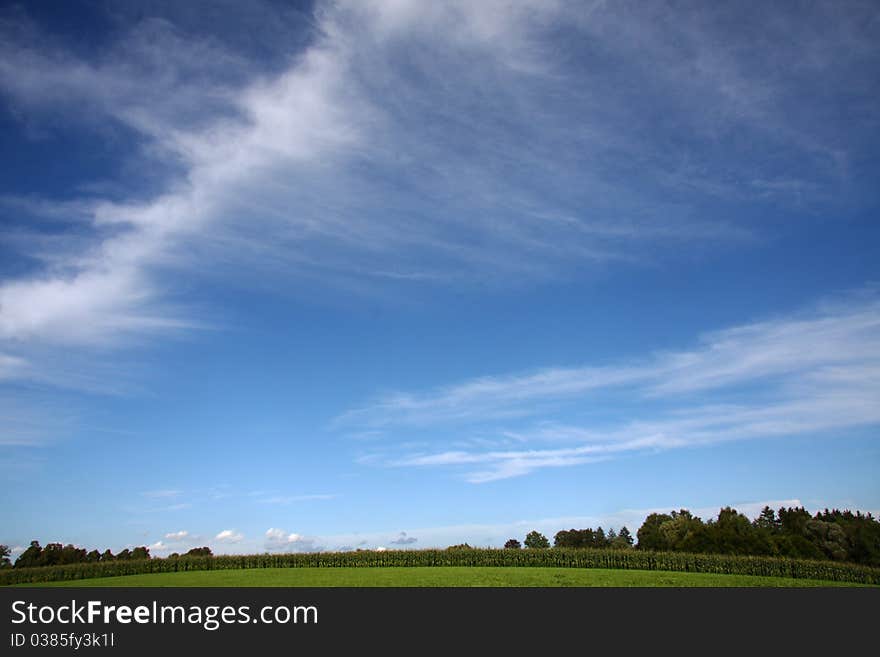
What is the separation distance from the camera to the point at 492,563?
68.4 meters

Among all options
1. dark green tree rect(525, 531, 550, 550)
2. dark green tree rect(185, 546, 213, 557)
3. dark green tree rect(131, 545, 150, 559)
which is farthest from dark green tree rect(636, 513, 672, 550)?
dark green tree rect(131, 545, 150, 559)

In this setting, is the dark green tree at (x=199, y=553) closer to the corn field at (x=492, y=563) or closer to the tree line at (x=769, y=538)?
the corn field at (x=492, y=563)

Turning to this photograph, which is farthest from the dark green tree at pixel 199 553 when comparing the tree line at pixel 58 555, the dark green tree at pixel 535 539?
the dark green tree at pixel 535 539

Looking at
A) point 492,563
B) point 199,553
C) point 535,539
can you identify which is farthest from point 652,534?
point 199,553

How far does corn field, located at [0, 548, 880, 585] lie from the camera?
61.3 m

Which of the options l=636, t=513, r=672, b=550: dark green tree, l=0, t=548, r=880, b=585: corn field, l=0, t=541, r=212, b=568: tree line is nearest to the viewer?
l=0, t=548, r=880, b=585: corn field

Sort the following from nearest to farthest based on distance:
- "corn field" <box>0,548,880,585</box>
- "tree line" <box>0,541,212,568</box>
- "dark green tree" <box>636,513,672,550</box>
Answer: "corn field" <box>0,548,880,585</box>
"tree line" <box>0,541,212,568</box>
"dark green tree" <box>636,513,672,550</box>

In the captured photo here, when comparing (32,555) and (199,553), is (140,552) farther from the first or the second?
(199,553)

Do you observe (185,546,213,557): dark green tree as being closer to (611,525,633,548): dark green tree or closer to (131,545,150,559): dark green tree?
(131,545,150,559): dark green tree

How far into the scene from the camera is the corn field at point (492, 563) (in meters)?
61.3
